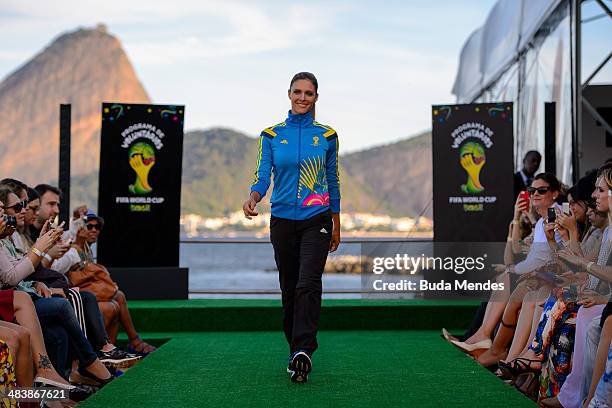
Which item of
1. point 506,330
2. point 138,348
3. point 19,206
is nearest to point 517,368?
point 506,330

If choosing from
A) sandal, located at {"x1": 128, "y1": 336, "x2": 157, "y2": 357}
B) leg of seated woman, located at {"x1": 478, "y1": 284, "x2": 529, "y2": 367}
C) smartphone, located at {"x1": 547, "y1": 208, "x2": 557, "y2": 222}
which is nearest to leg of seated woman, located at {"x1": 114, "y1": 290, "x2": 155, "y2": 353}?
sandal, located at {"x1": 128, "y1": 336, "x2": 157, "y2": 357}

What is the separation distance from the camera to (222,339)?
6.07 m

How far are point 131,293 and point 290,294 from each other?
337 centimetres

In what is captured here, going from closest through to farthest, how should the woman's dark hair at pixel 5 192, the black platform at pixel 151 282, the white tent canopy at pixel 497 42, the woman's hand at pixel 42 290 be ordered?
the woman's dark hair at pixel 5 192 → the woman's hand at pixel 42 290 → the black platform at pixel 151 282 → the white tent canopy at pixel 497 42

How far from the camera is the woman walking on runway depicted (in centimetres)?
420

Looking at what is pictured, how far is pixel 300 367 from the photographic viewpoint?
401 cm

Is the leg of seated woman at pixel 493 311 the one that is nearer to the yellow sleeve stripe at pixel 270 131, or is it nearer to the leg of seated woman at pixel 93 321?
the yellow sleeve stripe at pixel 270 131

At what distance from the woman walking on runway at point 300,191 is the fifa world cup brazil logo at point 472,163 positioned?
3606 mm

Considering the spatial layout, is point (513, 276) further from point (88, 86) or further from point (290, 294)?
point (88, 86)

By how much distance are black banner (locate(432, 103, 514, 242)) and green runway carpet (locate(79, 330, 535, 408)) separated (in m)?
2.07

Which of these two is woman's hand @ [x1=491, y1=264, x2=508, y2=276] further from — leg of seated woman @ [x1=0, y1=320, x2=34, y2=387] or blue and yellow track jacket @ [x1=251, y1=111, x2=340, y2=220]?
leg of seated woman @ [x1=0, y1=320, x2=34, y2=387]

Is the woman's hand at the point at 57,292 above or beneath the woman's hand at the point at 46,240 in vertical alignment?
beneath

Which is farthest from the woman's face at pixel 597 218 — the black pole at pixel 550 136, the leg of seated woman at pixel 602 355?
the black pole at pixel 550 136

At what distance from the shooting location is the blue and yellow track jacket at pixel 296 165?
4246mm
